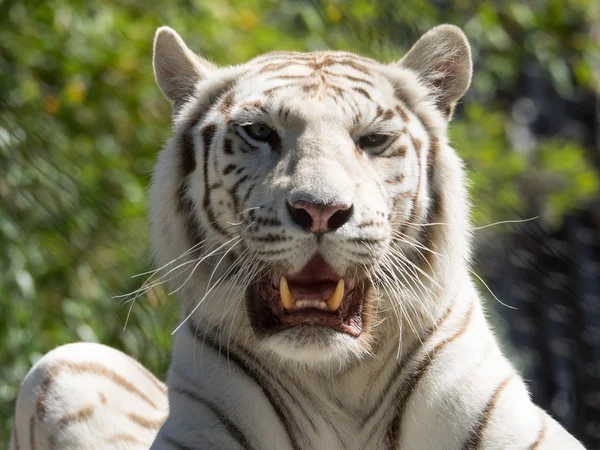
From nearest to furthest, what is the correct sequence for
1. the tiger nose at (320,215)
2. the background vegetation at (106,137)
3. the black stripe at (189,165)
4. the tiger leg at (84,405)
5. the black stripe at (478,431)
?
the tiger nose at (320,215) < the black stripe at (478,431) < the black stripe at (189,165) < the tiger leg at (84,405) < the background vegetation at (106,137)

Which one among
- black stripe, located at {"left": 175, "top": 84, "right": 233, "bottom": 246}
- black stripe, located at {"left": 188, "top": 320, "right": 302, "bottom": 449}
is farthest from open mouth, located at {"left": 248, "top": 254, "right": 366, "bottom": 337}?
black stripe, located at {"left": 175, "top": 84, "right": 233, "bottom": 246}

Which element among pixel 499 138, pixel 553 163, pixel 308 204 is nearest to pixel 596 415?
pixel 553 163

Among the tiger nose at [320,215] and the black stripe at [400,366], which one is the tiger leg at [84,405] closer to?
the black stripe at [400,366]

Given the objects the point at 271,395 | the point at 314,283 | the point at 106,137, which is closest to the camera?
the point at 314,283

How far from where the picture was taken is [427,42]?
1.80 metres

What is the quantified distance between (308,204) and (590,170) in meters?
3.28

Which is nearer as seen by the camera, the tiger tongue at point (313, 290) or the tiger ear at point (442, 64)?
the tiger tongue at point (313, 290)

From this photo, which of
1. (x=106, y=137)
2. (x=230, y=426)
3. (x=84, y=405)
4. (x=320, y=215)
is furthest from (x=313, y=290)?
(x=106, y=137)

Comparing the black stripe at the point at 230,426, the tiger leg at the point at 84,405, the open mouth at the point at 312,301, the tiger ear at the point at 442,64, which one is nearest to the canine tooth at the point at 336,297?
the open mouth at the point at 312,301

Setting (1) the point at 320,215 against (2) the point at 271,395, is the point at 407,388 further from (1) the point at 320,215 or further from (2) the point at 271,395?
(1) the point at 320,215

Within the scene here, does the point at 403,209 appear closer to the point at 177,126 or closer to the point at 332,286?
the point at 332,286

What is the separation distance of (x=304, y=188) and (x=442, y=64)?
0.53 m

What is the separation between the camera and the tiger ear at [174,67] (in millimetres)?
1812

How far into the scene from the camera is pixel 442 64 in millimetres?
1810
